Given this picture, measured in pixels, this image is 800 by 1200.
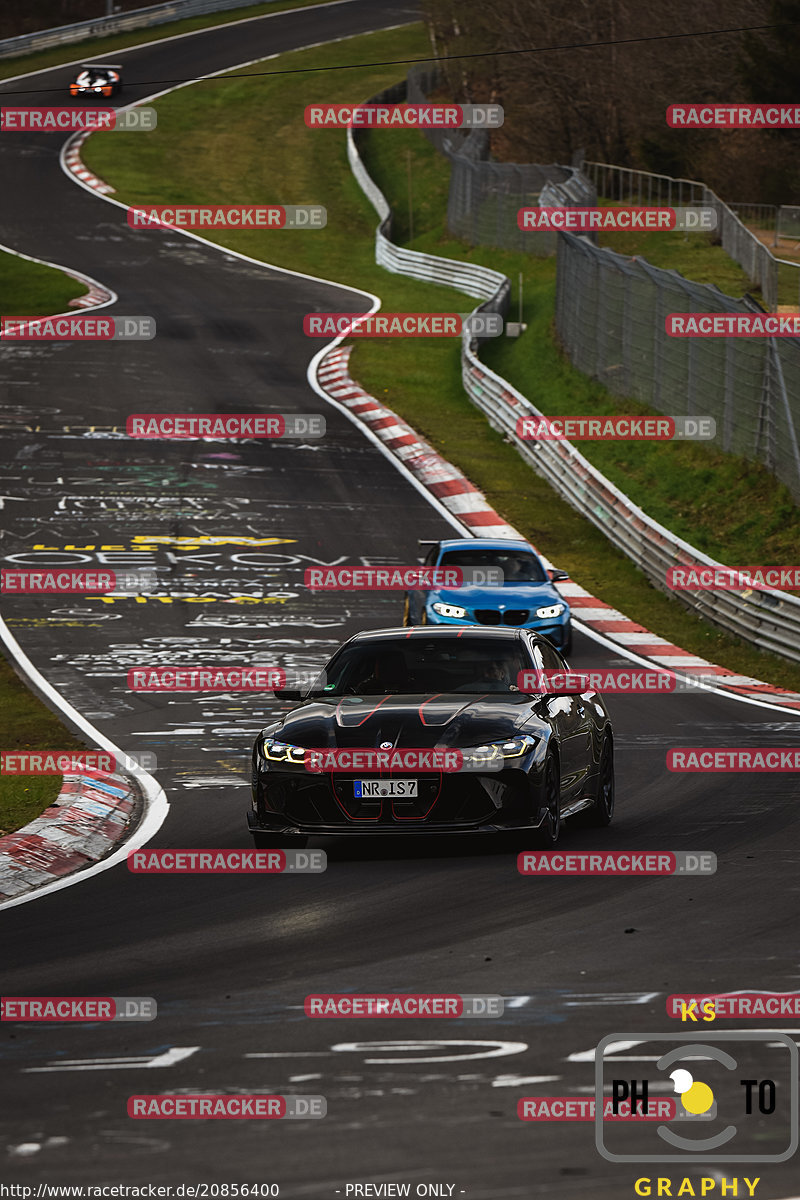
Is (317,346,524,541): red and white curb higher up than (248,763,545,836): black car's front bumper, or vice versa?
(248,763,545,836): black car's front bumper

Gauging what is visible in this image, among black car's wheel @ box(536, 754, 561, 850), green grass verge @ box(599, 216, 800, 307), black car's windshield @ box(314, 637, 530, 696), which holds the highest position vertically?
black car's windshield @ box(314, 637, 530, 696)

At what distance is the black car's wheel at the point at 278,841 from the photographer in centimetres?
1113

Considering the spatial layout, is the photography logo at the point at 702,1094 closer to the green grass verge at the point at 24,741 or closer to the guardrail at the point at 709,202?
the green grass verge at the point at 24,741

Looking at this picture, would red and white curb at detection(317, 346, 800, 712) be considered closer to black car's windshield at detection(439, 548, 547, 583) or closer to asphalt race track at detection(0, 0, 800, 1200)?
asphalt race track at detection(0, 0, 800, 1200)

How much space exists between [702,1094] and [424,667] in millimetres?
6259

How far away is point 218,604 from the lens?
2419 cm

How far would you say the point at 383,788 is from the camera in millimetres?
10750

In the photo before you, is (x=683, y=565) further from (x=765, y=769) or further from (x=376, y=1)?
(x=376, y=1)

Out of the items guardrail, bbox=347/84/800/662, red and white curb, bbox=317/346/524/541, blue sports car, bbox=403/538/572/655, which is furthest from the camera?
red and white curb, bbox=317/346/524/541

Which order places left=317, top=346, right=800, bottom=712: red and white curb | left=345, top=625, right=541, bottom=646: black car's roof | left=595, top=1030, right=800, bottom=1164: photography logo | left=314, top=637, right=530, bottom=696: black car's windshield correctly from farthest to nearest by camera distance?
left=317, top=346, right=800, bottom=712: red and white curb
left=345, top=625, right=541, bottom=646: black car's roof
left=314, top=637, right=530, bottom=696: black car's windshield
left=595, top=1030, right=800, bottom=1164: photography logo

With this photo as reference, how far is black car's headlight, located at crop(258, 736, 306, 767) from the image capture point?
10992 millimetres

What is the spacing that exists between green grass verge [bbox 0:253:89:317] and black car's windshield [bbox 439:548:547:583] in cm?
2602

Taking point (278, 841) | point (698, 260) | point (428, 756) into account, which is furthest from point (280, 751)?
point (698, 260)

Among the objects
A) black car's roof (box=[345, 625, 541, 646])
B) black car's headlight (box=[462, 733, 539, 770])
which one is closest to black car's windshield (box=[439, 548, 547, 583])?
black car's roof (box=[345, 625, 541, 646])
